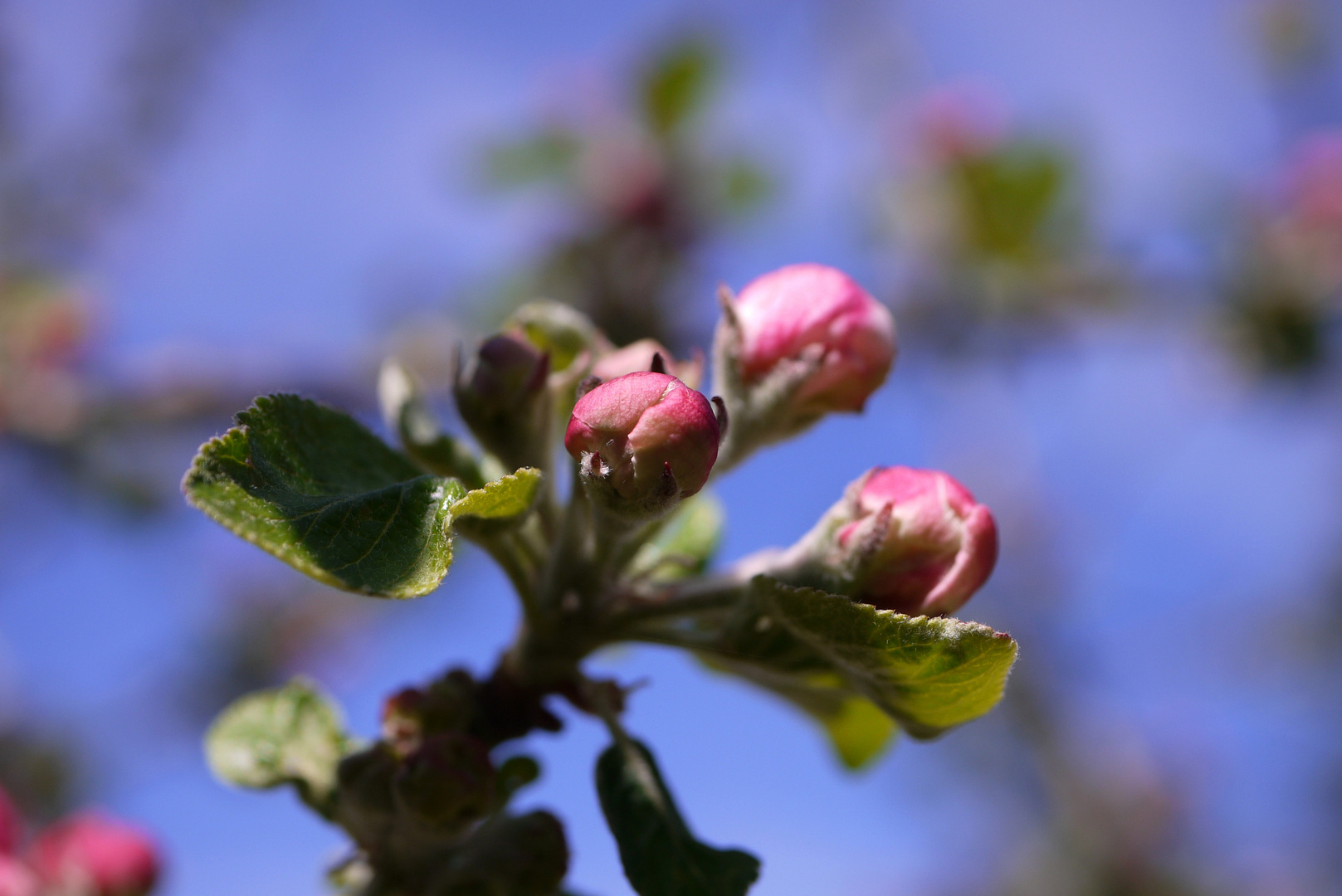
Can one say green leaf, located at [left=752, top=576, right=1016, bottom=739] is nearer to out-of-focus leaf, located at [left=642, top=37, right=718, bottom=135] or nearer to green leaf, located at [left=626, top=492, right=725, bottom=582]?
green leaf, located at [left=626, top=492, right=725, bottom=582]

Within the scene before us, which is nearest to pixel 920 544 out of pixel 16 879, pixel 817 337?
pixel 817 337

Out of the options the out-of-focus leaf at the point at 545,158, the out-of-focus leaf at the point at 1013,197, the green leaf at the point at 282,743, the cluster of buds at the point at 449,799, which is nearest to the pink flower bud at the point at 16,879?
the green leaf at the point at 282,743

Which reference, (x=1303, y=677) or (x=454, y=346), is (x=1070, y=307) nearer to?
(x=1303, y=677)

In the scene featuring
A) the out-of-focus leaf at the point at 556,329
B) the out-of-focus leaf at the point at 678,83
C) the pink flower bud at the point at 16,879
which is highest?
the out-of-focus leaf at the point at 678,83

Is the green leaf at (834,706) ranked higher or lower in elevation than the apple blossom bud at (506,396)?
lower

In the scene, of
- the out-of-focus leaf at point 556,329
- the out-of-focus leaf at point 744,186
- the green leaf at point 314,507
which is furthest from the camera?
the out-of-focus leaf at point 744,186

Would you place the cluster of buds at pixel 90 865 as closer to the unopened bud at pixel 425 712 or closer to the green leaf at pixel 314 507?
the unopened bud at pixel 425 712

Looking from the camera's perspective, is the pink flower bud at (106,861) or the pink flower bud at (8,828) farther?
the pink flower bud at (8,828)

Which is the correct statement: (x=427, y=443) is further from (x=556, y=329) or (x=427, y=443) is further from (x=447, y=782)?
(x=447, y=782)

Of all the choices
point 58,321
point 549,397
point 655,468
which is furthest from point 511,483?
point 58,321
